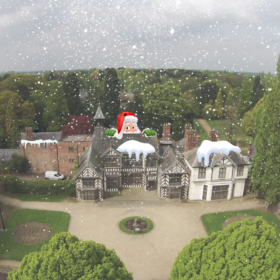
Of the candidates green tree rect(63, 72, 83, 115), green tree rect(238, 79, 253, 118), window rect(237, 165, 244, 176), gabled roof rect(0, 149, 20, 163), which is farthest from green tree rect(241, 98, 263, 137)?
gabled roof rect(0, 149, 20, 163)

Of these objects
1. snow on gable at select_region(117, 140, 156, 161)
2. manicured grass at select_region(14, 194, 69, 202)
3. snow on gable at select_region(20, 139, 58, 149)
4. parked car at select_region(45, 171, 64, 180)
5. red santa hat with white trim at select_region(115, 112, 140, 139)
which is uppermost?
red santa hat with white trim at select_region(115, 112, 140, 139)

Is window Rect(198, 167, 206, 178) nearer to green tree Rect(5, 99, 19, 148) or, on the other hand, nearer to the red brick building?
the red brick building

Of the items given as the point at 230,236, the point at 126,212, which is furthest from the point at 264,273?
the point at 126,212

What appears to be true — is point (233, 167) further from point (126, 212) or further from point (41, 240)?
point (41, 240)

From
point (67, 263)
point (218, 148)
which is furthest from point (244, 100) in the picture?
point (67, 263)

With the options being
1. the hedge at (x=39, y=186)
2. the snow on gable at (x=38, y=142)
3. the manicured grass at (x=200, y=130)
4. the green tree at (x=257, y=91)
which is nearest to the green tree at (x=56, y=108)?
the snow on gable at (x=38, y=142)
